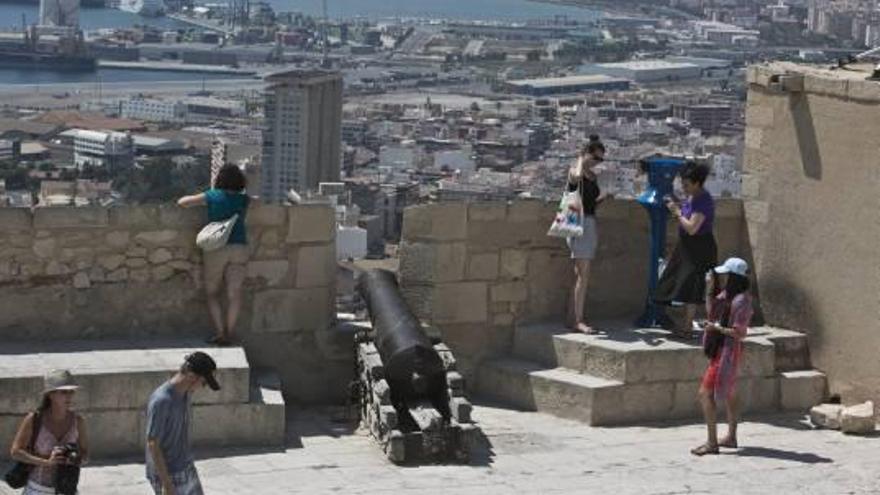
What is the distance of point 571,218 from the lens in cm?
915

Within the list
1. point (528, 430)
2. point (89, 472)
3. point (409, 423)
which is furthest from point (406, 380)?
point (89, 472)

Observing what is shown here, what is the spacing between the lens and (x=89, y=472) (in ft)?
24.4

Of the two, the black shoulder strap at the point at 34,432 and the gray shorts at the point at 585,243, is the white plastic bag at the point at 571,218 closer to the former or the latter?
the gray shorts at the point at 585,243

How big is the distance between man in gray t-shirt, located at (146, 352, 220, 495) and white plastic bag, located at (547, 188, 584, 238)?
136 inches

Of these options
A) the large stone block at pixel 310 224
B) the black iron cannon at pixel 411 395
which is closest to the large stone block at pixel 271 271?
the large stone block at pixel 310 224

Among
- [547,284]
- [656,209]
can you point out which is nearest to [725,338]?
[656,209]

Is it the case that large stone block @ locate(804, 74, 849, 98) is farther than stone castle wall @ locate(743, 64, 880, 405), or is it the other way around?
large stone block @ locate(804, 74, 849, 98)

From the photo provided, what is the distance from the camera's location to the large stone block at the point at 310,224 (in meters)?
8.88

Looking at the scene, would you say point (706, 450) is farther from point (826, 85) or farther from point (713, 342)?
point (826, 85)

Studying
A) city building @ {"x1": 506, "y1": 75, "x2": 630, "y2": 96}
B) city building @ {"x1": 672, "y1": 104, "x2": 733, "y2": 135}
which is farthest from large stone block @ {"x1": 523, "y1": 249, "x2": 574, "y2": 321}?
city building @ {"x1": 506, "y1": 75, "x2": 630, "y2": 96}

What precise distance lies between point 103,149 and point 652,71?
62.7 m

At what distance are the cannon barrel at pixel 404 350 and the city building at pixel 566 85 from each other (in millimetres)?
110613

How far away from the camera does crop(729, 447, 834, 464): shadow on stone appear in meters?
8.00

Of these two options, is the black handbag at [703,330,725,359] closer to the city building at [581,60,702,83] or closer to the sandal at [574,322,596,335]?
the sandal at [574,322,596,335]
